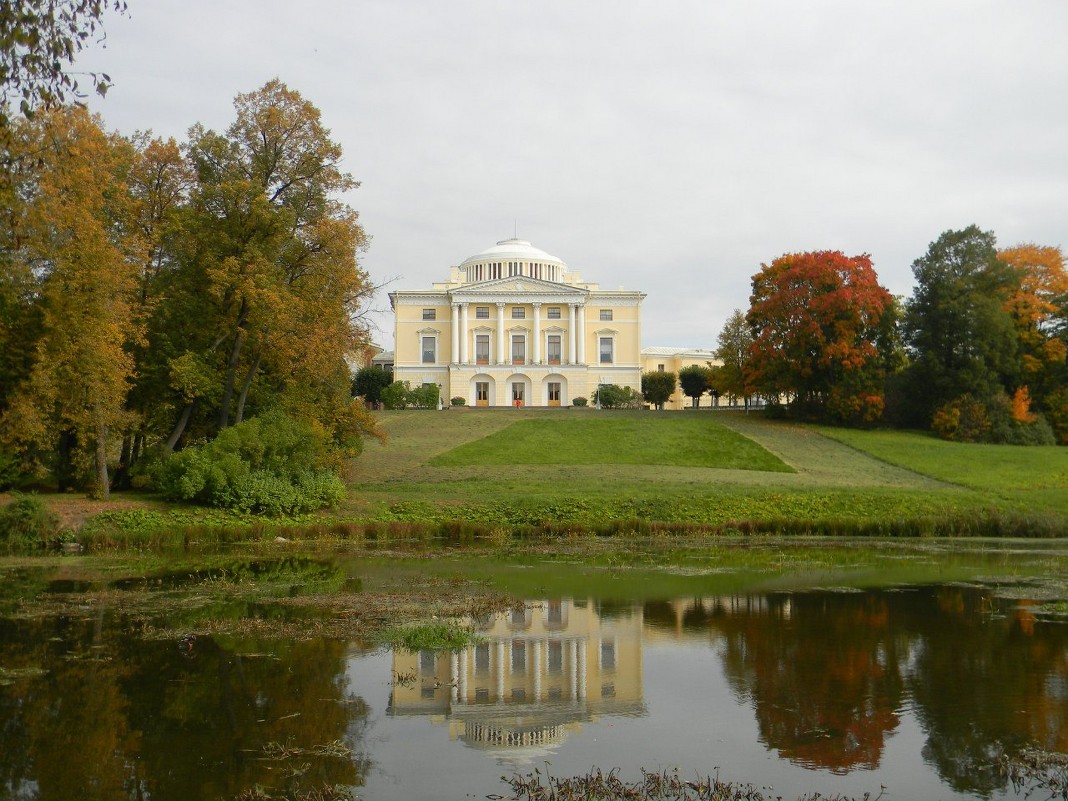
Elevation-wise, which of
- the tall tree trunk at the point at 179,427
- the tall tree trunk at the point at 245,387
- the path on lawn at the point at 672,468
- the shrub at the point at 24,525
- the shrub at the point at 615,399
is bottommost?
the shrub at the point at 24,525

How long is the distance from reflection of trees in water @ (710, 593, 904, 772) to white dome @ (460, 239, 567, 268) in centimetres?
7054

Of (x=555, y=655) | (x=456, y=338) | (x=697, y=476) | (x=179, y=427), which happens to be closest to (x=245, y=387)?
(x=179, y=427)

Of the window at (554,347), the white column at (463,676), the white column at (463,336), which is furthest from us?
the window at (554,347)

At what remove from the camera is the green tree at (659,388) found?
73688mm

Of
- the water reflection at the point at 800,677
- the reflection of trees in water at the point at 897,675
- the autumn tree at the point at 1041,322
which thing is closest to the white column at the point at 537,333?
the autumn tree at the point at 1041,322

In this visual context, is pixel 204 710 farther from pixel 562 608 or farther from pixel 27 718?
pixel 562 608

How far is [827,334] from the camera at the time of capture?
159ft

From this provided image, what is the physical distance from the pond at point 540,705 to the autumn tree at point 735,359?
40152mm

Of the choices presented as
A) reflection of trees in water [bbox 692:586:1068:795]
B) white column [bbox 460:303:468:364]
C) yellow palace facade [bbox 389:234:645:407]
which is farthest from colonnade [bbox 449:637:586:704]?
white column [bbox 460:303:468:364]

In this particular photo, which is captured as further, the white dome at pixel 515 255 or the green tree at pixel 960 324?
the white dome at pixel 515 255

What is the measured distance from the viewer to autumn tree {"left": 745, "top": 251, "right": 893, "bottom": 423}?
47.7m

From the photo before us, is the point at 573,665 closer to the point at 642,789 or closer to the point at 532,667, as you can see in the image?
the point at 532,667

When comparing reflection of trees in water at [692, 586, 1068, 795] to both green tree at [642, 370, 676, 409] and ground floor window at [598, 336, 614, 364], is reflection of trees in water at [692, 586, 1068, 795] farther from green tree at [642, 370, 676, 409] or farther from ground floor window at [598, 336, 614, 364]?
ground floor window at [598, 336, 614, 364]

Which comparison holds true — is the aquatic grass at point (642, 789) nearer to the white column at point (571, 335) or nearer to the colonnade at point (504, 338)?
the colonnade at point (504, 338)
